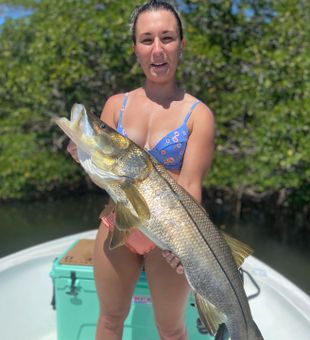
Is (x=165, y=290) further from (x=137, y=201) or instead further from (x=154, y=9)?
(x=154, y=9)

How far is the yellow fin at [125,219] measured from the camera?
6.68 ft

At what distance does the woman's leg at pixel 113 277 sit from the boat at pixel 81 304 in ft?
1.88

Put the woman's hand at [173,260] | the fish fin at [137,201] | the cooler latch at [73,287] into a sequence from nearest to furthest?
the fish fin at [137,201]
the woman's hand at [173,260]
the cooler latch at [73,287]

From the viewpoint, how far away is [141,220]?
2041mm

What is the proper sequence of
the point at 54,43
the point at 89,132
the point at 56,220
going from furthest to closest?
the point at 56,220 < the point at 54,43 < the point at 89,132

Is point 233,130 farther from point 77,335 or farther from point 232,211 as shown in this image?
point 77,335

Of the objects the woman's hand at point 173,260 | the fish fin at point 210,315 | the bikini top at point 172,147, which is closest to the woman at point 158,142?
the bikini top at point 172,147

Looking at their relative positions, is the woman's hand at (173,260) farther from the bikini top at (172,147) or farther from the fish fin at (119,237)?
the bikini top at (172,147)

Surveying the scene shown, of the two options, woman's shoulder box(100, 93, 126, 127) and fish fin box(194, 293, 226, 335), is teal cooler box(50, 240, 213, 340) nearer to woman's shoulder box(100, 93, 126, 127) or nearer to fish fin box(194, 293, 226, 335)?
fish fin box(194, 293, 226, 335)

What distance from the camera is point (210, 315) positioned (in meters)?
2.13

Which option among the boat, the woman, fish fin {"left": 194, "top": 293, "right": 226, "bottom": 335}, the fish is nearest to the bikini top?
the woman

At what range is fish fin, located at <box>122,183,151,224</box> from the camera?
2012mm

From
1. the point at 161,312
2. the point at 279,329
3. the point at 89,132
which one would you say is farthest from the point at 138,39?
the point at 279,329

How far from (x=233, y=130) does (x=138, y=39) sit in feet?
24.1
